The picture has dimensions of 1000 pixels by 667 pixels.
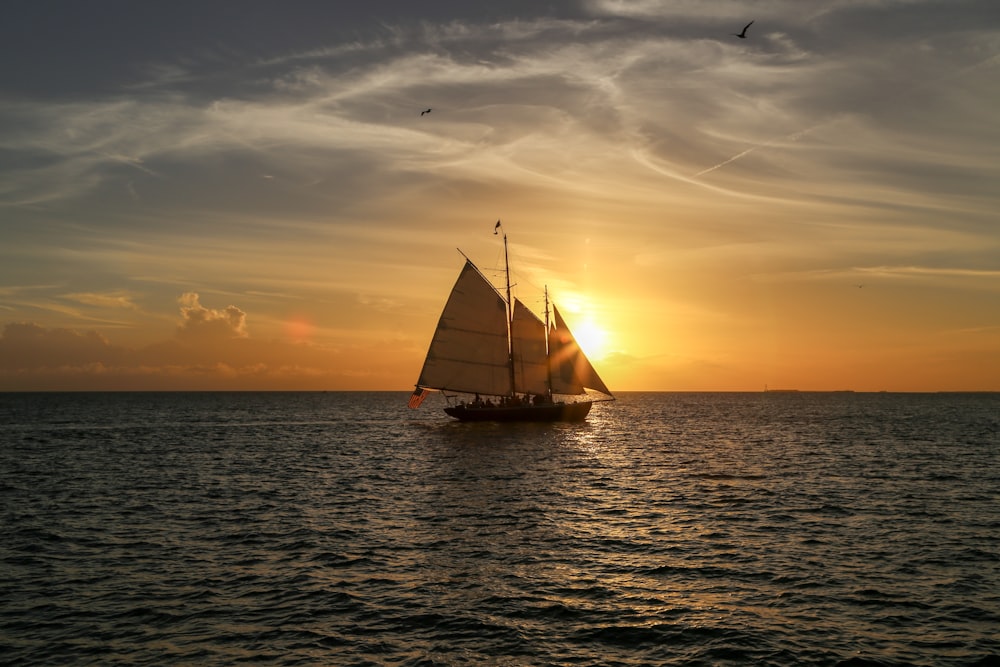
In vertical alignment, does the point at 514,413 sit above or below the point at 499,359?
below

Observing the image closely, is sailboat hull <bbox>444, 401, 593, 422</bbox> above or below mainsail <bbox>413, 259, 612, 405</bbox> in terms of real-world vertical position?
below

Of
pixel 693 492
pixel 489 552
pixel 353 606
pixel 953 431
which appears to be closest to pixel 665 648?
pixel 353 606

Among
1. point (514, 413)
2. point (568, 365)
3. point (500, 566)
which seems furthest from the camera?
point (568, 365)

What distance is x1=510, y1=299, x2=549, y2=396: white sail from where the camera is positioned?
100m

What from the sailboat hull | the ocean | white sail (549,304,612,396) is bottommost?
the ocean

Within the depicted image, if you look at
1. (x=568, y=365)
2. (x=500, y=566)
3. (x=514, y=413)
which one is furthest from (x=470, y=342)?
(x=500, y=566)

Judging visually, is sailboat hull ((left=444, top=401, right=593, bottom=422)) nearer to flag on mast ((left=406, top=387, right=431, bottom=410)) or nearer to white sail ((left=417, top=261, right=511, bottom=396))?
white sail ((left=417, top=261, right=511, bottom=396))

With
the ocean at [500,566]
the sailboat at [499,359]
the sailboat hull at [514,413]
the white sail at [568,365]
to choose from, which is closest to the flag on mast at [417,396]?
the sailboat at [499,359]

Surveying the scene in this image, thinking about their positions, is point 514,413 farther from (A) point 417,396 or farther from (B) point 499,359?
(A) point 417,396

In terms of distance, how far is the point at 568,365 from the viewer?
103375 millimetres

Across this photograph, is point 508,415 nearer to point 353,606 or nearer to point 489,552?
point 489,552

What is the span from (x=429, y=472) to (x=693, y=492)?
858 inches

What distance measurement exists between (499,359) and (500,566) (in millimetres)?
72919

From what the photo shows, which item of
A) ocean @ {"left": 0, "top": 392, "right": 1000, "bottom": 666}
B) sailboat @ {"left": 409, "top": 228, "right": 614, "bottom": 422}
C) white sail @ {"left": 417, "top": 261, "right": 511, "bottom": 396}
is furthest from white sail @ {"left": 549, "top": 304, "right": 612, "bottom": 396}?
ocean @ {"left": 0, "top": 392, "right": 1000, "bottom": 666}
